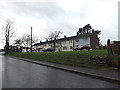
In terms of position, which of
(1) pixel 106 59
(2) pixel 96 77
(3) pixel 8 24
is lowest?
(2) pixel 96 77

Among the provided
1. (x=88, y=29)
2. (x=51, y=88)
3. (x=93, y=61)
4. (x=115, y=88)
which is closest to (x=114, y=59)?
(x=93, y=61)

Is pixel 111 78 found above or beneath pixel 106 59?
beneath

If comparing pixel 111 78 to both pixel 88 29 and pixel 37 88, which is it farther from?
pixel 88 29

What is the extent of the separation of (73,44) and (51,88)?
146 ft

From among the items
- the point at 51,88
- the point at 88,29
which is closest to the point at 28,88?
the point at 51,88

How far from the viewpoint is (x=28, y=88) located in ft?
14.1

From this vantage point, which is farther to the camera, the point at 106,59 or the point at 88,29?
the point at 88,29

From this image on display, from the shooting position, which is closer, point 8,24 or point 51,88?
point 51,88

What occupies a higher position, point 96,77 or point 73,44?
point 73,44

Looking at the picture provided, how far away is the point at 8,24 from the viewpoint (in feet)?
141

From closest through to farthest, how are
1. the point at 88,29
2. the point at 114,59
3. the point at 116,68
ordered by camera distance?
the point at 116,68 → the point at 114,59 → the point at 88,29

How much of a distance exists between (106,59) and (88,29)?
6498 centimetres

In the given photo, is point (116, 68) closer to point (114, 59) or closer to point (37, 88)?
point (114, 59)

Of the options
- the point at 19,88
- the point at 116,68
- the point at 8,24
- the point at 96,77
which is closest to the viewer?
the point at 19,88
